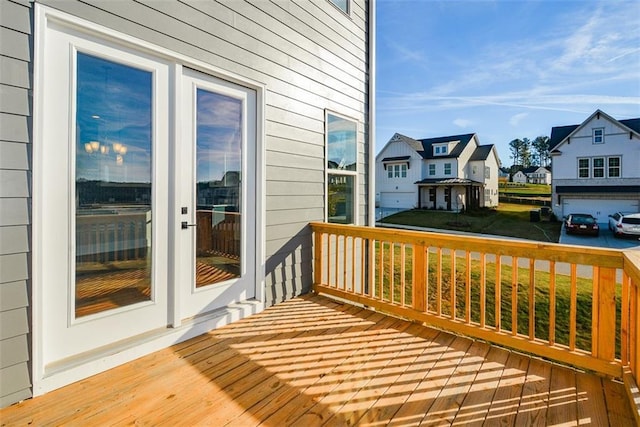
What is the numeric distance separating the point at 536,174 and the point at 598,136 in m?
22.8

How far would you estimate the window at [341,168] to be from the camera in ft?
13.6

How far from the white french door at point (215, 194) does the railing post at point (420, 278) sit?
160cm

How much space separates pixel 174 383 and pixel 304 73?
3.32m

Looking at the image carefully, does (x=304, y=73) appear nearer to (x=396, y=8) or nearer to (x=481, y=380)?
(x=481, y=380)

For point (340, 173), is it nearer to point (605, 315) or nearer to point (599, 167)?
point (605, 315)

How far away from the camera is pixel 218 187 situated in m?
2.86

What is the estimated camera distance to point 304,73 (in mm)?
3703

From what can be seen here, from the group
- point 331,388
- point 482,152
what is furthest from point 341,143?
point 482,152

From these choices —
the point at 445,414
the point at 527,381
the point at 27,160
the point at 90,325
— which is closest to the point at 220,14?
the point at 27,160

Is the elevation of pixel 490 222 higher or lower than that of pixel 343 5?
lower

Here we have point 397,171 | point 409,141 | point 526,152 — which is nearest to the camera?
point 409,141

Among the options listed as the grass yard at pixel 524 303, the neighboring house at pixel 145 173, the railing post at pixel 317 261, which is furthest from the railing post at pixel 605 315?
the neighboring house at pixel 145 173

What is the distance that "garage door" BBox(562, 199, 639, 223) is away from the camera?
15.4 metres

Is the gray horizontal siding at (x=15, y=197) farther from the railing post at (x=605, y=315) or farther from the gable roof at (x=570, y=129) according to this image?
the gable roof at (x=570, y=129)
